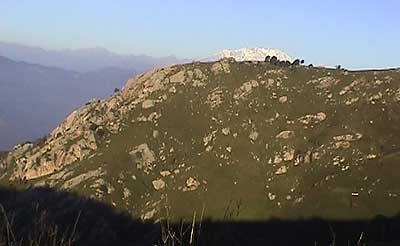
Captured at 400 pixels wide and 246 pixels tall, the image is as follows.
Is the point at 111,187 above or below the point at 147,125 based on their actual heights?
below

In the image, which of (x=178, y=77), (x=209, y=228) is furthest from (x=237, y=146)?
(x=178, y=77)

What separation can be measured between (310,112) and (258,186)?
30616mm

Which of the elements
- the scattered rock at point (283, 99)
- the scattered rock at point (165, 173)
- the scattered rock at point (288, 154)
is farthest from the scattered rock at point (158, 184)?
the scattered rock at point (283, 99)

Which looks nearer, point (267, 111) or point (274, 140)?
point (274, 140)

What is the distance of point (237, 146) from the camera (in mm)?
159125

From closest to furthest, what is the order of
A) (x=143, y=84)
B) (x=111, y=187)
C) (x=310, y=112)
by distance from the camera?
(x=111, y=187) → (x=310, y=112) → (x=143, y=84)

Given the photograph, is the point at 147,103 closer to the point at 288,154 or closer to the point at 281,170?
the point at 288,154

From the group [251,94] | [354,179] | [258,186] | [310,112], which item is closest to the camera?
[354,179]

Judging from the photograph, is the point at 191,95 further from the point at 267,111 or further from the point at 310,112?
the point at 310,112

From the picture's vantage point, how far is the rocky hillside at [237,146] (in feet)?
441

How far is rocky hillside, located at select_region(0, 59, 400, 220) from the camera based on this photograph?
441ft

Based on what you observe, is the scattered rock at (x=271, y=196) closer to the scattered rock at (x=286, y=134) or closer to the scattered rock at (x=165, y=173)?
the scattered rock at (x=286, y=134)

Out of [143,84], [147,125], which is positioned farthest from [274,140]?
[143,84]

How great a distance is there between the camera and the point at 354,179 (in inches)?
5197
